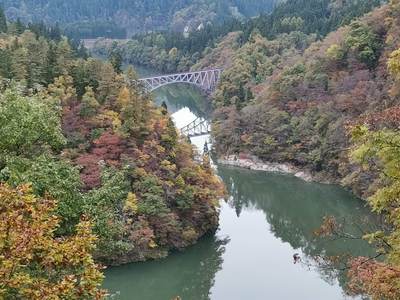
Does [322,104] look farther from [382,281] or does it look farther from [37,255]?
[37,255]

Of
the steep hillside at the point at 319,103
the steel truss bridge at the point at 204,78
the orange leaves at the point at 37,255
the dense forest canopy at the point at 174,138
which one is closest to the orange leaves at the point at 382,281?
the dense forest canopy at the point at 174,138

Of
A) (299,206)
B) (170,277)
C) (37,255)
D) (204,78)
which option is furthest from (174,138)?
(204,78)

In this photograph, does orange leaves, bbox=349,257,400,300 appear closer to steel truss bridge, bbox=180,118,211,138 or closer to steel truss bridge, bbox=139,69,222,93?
steel truss bridge, bbox=180,118,211,138

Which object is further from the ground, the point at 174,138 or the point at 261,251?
the point at 174,138

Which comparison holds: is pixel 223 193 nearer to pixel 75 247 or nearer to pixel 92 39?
pixel 75 247

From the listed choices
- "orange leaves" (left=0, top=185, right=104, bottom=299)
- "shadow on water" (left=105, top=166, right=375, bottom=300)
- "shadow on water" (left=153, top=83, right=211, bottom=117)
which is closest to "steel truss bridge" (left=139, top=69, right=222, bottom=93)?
"shadow on water" (left=153, top=83, right=211, bottom=117)

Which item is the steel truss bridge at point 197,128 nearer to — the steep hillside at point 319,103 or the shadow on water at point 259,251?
the steep hillside at point 319,103
